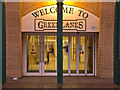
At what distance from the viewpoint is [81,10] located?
918 centimetres

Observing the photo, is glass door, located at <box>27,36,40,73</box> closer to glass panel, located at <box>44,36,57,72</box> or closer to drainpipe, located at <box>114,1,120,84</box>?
glass panel, located at <box>44,36,57,72</box>

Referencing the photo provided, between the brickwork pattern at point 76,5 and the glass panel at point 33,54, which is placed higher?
the brickwork pattern at point 76,5

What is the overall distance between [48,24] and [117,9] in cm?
363

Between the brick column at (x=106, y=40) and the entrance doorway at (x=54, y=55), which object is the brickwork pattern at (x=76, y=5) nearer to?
the brick column at (x=106, y=40)

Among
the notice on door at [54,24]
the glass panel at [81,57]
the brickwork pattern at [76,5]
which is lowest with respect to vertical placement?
the glass panel at [81,57]

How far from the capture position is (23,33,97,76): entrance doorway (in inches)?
385

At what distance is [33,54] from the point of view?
9.84 metres

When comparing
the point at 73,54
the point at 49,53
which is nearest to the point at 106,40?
the point at 73,54

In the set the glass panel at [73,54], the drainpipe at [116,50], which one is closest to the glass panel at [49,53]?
the glass panel at [73,54]

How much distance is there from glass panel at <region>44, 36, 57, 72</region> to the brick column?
267 centimetres

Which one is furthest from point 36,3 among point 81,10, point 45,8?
point 81,10

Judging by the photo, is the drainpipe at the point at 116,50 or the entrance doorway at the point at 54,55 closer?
the drainpipe at the point at 116,50

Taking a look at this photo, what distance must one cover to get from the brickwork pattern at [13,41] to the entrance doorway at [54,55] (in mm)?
660

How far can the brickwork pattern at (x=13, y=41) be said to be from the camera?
9086 millimetres
